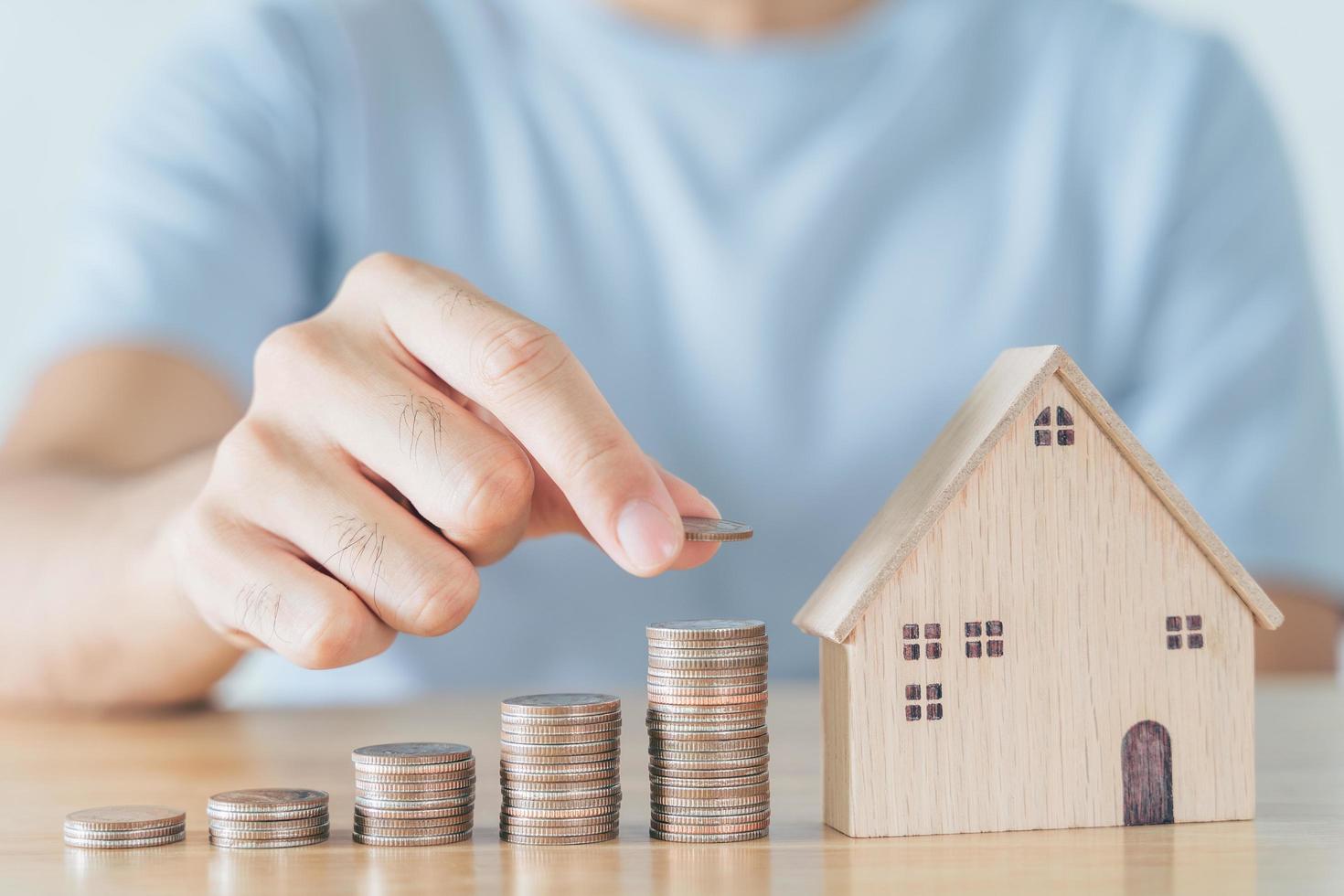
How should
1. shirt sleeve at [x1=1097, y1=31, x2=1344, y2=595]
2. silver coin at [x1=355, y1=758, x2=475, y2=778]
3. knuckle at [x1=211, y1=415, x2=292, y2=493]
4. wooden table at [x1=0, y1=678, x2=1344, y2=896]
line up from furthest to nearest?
1. shirt sleeve at [x1=1097, y1=31, x2=1344, y2=595]
2. knuckle at [x1=211, y1=415, x2=292, y2=493]
3. silver coin at [x1=355, y1=758, x2=475, y2=778]
4. wooden table at [x1=0, y1=678, x2=1344, y2=896]

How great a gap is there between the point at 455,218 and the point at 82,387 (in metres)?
0.66

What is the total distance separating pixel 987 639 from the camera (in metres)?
0.86

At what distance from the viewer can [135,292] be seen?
180cm

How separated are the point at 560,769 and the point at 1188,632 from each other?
0.46m

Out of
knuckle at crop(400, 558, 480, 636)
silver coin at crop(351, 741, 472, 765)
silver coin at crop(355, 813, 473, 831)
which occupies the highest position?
knuckle at crop(400, 558, 480, 636)

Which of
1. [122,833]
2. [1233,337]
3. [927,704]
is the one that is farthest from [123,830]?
[1233,337]

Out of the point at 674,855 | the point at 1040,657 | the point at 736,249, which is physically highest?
the point at 736,249

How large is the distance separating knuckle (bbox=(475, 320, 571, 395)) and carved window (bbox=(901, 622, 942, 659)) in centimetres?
31

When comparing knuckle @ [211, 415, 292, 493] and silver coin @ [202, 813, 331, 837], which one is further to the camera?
knuckle @ [211, 415, 292, 493]

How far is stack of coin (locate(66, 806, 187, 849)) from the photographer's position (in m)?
0.85

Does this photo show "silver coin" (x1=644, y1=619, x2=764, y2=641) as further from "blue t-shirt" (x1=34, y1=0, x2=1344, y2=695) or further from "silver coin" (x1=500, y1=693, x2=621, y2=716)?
"blue t-shirt" (x1=34, y1=0, x2=1344, y2=695)

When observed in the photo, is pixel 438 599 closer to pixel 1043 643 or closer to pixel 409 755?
pixel 409 755

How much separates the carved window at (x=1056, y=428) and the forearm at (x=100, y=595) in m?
0.84

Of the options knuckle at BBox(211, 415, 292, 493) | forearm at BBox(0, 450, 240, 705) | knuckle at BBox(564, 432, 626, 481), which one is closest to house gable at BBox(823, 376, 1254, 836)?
knuckle at BBox(564, 432, 626, 481)
